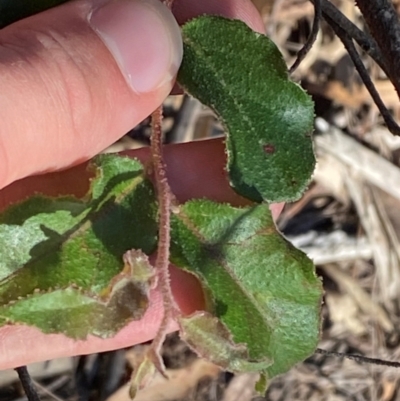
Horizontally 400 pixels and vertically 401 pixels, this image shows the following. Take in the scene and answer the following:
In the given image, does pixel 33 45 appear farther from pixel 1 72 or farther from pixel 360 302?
pixel 360 302

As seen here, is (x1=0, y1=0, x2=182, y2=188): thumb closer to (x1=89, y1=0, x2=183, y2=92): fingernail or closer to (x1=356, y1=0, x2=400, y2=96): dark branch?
(x1=89, y1=0, x2=183, y2=92): fingernail

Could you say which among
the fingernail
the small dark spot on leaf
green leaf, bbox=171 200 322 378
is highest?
the fingernail

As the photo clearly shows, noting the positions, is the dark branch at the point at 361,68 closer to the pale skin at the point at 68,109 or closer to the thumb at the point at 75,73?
the pale skin at the point at 68,109

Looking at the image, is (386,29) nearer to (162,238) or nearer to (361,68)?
(361,68)

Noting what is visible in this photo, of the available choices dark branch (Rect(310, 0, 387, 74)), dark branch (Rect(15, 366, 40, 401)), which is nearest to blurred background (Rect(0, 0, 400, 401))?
dark branch (Rect(310, 0, 387, 74))

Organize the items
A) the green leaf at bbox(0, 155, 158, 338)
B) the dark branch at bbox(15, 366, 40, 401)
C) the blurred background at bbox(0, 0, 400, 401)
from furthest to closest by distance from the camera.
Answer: the blurred background at bbox(0, 0, 400, 401), the dark branch at bbox(15, 366, 40, 401), the green leaf at bbox(0, 155, 158, 338)

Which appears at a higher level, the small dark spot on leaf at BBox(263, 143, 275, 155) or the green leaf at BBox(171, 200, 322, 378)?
the small dark spot on leaf at BBox(263, 143, 275, 155)

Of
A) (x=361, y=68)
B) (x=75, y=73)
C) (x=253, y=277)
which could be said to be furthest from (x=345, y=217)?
(x=75, y=73)
